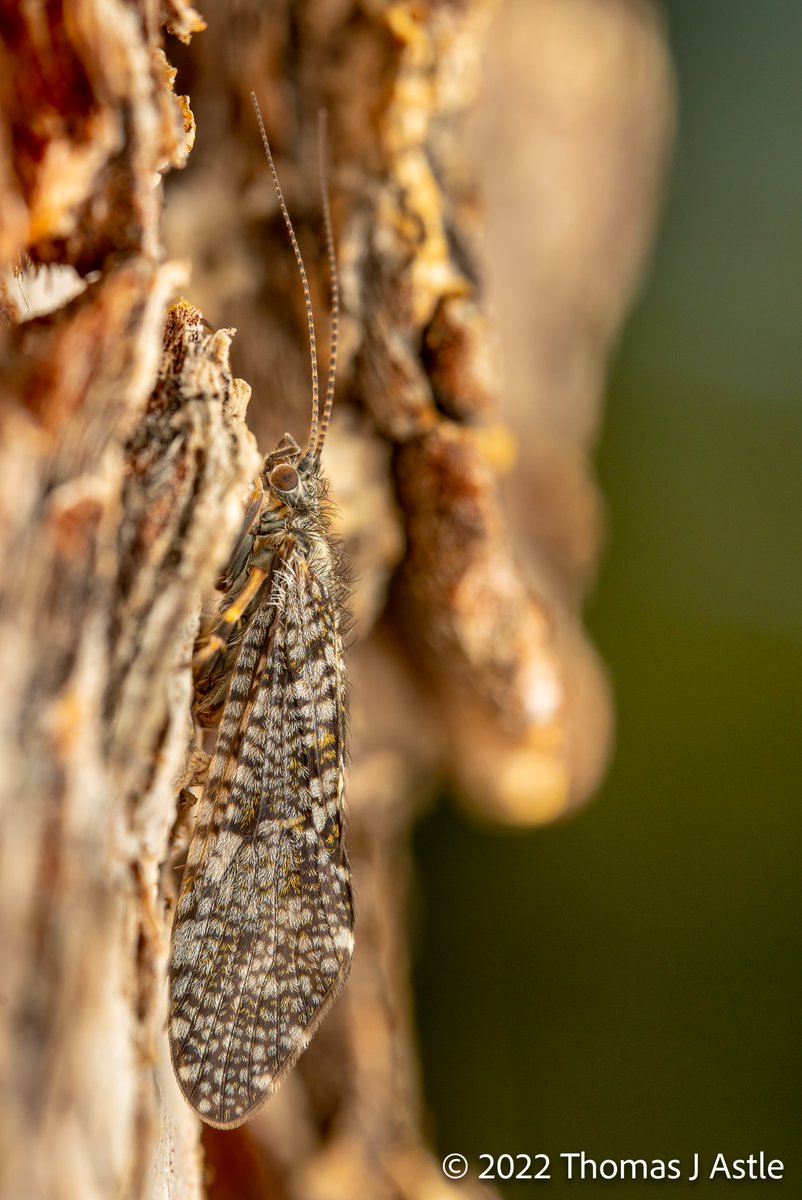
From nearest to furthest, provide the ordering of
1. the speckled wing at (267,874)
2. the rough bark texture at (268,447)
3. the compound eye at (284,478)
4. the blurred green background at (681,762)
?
the rough bark texture at (268,447), the speckled wing at (267,874), the compound eye at (284,478), the blurred green background at (681,762)

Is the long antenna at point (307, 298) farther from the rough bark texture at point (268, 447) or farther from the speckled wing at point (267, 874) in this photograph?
the speckled wing at point (267, 874)

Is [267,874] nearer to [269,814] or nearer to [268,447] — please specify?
[269,814]

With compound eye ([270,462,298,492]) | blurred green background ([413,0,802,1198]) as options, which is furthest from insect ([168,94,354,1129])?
blurred green background ([413,0,802,1198])

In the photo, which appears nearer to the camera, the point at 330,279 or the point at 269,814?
the point at 269,814

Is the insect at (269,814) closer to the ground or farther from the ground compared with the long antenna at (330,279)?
closer to the ground

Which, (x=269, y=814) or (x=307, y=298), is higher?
(x=307, y=298)

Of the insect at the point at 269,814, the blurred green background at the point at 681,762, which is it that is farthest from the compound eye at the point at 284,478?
the blurred green background at the point at 681,762

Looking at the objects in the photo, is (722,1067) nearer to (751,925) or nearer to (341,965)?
(751,925)

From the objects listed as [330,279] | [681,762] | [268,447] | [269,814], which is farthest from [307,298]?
[681,762]
